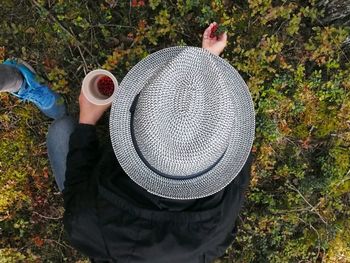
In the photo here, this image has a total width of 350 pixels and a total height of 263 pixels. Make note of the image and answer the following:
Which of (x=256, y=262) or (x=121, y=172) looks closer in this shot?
(x=121, y=172)

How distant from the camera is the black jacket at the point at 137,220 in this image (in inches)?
107

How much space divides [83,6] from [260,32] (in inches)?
58.8

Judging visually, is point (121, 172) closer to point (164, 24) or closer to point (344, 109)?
point (164, 24)

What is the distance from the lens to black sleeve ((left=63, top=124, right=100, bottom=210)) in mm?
3121

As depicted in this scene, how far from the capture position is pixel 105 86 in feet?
11.5

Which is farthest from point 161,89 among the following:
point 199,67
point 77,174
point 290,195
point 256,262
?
point 256,262

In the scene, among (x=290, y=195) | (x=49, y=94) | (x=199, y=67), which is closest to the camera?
(x=199, y=67)

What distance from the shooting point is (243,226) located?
4199 millimetres

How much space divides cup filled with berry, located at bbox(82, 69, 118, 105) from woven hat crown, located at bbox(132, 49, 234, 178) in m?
0.86

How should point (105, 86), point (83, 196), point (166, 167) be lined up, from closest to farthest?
1. point (166, 167)
2. point (83, 196)
3. point (105, 86)

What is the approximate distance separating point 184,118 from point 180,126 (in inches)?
1.8

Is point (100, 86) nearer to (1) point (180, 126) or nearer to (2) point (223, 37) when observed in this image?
(2) point (223, 37)

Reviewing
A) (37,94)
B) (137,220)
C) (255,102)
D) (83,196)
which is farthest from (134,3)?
(137,220)

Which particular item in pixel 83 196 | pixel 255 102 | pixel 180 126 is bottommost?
pixel 255 102
